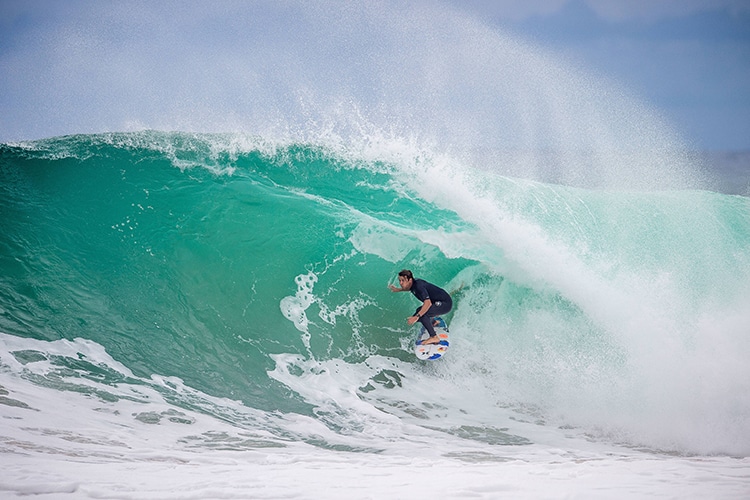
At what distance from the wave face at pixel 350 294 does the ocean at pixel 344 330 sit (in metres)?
0.04

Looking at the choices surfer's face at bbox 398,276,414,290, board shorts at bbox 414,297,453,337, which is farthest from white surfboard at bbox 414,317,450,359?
surfer's face at bbox 398,276,414,290

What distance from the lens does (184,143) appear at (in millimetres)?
9609

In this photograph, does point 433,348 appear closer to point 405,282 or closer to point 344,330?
point 405,282

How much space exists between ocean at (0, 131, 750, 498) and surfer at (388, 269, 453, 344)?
930 mm

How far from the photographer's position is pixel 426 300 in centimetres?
626

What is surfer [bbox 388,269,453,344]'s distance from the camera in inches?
246

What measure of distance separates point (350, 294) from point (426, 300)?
227 cm

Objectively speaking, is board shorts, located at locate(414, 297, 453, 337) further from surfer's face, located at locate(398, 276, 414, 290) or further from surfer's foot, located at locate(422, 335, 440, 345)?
surfer's face, located at locate(398, 276, 414, 290)

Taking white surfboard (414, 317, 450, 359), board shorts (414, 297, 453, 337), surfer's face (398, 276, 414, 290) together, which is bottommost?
white surfboard (414, 317, 450, 359)

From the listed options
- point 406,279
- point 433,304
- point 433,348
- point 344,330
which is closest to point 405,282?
point 406,279

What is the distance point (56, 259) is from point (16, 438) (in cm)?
458

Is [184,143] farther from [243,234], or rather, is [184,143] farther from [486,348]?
[486,348]

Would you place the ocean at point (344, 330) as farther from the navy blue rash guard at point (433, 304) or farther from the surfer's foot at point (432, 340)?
the navy blue rash guard at point (433, 304)

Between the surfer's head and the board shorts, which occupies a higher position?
the surfer's head
